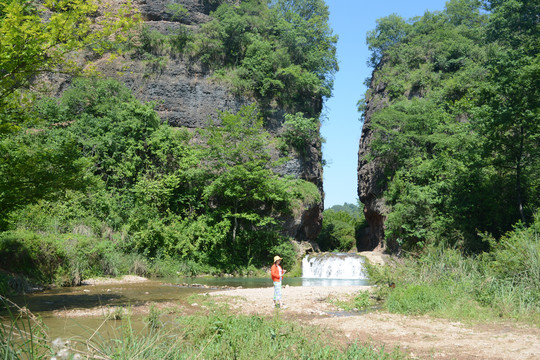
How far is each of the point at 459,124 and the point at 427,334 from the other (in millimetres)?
20737

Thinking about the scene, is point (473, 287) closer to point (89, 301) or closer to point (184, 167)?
point (89, 301)

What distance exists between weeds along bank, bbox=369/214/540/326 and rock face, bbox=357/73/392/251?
61.6 ft

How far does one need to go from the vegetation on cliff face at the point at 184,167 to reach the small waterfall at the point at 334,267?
161 cm

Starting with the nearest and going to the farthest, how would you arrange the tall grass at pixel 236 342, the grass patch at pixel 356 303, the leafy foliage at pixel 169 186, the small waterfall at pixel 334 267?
the tall grass at pixel 236 342
the grass patch at pixel 356 303
the leafy foliage at pixel 169 186
the small waterfall at pixel 334 267

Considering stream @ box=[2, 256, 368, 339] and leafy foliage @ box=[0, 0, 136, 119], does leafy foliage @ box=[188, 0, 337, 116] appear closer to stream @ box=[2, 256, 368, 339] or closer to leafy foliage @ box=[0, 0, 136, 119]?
stream @ box=[2, 256, 368, 339]

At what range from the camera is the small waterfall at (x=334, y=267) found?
26500mm

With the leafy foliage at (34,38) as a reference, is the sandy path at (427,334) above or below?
below

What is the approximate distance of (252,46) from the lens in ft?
106

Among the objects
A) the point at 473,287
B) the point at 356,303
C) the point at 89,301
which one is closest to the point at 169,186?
the point at 89,301

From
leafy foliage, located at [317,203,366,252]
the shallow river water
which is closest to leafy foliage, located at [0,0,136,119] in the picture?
the shallow river water

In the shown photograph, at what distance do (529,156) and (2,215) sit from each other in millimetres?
20217

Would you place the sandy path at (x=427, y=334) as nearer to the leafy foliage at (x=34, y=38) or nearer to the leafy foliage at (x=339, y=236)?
the leafy foliage at (x=34, y=38)

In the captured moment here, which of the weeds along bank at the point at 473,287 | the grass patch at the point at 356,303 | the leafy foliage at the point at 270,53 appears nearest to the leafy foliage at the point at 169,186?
the leafy foliage at the point at 270,53

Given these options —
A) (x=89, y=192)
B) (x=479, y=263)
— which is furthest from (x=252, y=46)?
(x=479, y=263)
